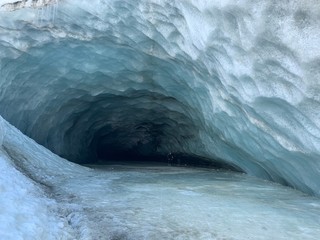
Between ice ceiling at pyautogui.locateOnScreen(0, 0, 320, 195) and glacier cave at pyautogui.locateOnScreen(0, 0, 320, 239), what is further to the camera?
ice ceiling at pyautogui.locateOnScreen(0, 0, 320, 195)

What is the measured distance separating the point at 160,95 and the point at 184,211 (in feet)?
16.8

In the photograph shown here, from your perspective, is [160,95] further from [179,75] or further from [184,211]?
[184,211]

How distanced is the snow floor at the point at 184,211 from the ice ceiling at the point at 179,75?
2.15ft

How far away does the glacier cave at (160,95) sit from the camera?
3.31 m

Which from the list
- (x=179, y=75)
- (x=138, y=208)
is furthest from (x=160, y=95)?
(x=138, y=208)

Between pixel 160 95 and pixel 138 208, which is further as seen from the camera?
pixel 160 95

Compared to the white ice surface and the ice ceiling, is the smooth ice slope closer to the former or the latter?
the white ice surface

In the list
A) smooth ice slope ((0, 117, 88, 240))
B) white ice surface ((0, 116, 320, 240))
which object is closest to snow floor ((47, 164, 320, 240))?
white ice surface ((0, 116, 320, 240))

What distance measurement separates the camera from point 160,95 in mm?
8562

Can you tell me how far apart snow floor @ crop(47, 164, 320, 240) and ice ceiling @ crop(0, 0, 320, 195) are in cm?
65

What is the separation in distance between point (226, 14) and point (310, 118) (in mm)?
1321

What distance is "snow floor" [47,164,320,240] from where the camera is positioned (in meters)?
3.03

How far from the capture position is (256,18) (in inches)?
135

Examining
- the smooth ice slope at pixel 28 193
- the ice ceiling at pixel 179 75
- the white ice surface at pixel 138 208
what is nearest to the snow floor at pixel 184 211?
the white ice surface at pixel 138 208
